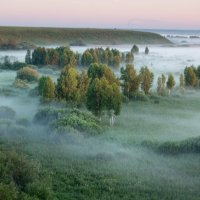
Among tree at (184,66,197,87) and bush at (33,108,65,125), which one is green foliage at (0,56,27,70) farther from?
A: bush at (33,108,65,125)

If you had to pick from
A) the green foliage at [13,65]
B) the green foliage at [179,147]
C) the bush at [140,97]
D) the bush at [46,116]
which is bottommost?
the green foliage at [13,65]

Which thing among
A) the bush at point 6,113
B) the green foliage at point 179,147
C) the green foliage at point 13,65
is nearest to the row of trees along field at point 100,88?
the bush at point 6,113

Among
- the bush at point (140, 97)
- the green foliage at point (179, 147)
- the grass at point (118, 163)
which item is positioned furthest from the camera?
the bush at point (140, 97)

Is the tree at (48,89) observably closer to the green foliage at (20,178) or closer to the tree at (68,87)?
the tree at (68,87)

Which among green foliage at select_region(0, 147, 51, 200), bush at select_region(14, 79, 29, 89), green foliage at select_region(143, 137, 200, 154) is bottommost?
bush at select_region(14, 79, 29, 89)

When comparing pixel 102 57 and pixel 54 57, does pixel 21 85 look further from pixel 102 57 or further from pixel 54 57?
pixel 102 57

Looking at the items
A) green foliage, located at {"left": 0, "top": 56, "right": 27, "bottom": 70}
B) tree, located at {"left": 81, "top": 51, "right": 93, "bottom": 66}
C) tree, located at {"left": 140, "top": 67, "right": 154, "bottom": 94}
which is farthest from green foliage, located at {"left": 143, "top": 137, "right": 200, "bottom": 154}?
tree, located at {"left": 81, "top": 51, "right": 93, "bottom": 66}

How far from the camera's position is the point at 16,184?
27.0 metres

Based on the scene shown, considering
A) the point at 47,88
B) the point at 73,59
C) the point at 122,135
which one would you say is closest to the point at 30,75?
the point at 73,59

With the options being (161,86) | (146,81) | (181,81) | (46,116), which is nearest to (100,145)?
(46,116)

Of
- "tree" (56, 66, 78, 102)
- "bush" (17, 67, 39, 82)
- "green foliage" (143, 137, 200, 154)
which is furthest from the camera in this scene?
"bush" (17, 67, 39, 82)

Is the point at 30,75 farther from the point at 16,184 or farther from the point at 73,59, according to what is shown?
the point at 16,184

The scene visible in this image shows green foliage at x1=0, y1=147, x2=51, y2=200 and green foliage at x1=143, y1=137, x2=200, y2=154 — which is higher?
green foliage at x1=0, y1=147, x2=51, y2=200

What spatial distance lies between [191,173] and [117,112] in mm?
20978
